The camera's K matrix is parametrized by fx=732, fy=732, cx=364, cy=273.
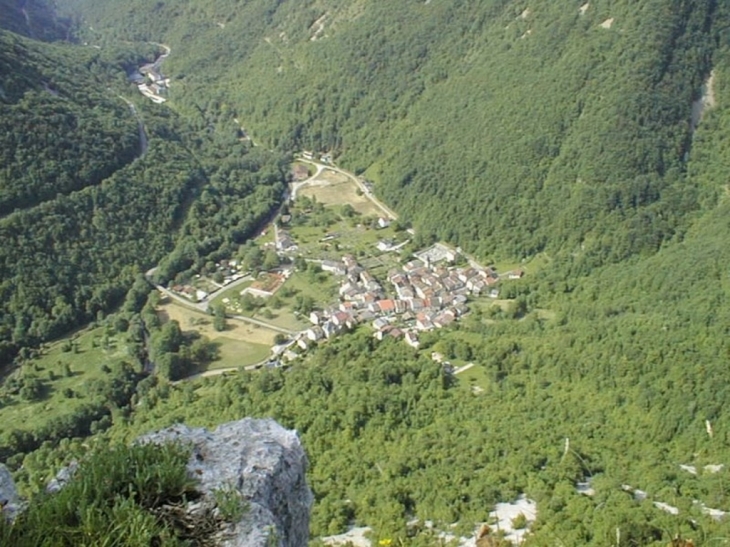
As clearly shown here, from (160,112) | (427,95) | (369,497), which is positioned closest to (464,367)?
(369,497)

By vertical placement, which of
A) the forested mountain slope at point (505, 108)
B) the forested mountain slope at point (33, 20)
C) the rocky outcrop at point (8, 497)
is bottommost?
the rocky outcrop at point (8, 497)

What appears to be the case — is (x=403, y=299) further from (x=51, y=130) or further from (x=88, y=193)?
(x=51, y=130)

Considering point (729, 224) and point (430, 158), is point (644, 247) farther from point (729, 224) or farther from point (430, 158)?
point (430, 158)

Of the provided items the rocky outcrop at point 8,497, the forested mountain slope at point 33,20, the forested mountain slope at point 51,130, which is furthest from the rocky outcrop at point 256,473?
the forested mountain slope at point 33,20

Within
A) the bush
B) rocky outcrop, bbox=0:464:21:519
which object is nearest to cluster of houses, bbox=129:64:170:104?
rocky outcrop, bbox=0:464:21:519

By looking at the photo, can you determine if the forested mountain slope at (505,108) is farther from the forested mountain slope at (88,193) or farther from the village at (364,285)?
the forested mountain slope at (88,193)

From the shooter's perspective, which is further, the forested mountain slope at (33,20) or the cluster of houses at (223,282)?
the forested mountain slope at (33,20)

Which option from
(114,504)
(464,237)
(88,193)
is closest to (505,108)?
(464,237)
